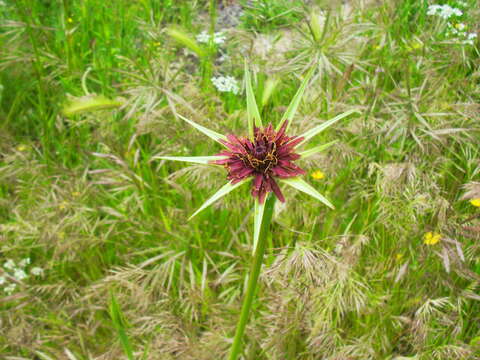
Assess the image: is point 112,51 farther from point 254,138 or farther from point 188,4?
point 254,138

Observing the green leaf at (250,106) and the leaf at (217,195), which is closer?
the leaf at (217,195)

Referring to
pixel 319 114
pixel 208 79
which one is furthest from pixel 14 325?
pixel 319 114

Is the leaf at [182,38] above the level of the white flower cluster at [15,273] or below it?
above

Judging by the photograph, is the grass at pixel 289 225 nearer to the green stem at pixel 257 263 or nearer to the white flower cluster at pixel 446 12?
the white flower cluster at pixel 446 12

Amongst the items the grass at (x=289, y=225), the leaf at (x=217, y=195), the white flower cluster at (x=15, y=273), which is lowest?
the white flower cluster at (x=15, y=273)

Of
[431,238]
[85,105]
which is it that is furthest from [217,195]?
[85,105]

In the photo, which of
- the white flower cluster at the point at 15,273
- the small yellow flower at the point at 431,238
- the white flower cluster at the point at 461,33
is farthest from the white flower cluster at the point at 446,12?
the white flower cluster at the point at 15,273
